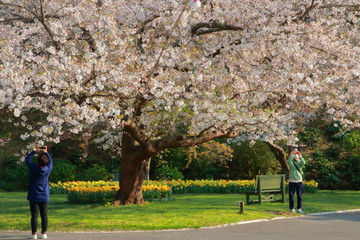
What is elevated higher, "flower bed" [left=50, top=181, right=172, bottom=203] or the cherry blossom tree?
the cherry blossom tree

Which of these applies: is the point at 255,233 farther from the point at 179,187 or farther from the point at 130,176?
the point at 179,187

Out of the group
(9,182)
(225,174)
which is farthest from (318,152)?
(9,182)

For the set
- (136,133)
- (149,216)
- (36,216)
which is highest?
(136,133)

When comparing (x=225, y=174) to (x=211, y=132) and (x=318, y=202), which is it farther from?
(x=211, y=132)

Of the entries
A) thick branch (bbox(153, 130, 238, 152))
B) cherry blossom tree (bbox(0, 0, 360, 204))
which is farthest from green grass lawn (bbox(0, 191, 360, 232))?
cherry blossom tree (bbox(0, 0, 360, 204))

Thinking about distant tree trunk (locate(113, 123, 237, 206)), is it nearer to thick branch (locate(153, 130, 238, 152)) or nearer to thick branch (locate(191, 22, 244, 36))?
thick branch (locate(153, 130, 238, 152))

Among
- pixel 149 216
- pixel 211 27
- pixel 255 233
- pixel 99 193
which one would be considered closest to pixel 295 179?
pixel 255 233

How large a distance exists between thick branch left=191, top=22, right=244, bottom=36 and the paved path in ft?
17.8

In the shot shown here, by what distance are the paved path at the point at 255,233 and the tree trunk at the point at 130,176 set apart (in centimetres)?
472

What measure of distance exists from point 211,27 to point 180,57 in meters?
1.25

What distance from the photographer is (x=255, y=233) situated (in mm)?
9750

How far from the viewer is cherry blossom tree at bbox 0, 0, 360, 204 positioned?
39.0 feet

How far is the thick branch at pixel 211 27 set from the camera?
1340 centimetres

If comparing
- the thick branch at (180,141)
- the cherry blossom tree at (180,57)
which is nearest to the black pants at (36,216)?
the cherry blossom tree at (180,57)
